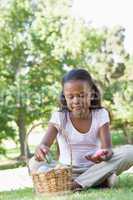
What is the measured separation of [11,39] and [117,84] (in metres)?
4.10

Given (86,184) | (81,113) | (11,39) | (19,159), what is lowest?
(19,159)

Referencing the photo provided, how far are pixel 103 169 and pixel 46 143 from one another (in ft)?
1.44

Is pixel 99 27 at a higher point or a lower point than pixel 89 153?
higher

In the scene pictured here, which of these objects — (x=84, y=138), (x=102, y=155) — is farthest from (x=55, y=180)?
(x=84, y=138)

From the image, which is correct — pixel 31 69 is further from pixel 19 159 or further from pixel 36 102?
pixel 19 159

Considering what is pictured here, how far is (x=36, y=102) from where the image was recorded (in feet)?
53.2

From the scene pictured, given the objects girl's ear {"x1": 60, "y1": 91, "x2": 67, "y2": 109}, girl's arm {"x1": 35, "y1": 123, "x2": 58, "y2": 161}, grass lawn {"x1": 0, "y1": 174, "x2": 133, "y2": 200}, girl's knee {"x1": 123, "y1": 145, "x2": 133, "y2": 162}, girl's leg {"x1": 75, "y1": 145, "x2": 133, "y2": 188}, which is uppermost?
girl's ear {"x1": 60, "y1": 91, "x2": 67, "y2": 109}

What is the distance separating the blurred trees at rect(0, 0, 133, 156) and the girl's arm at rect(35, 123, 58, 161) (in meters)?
11.6

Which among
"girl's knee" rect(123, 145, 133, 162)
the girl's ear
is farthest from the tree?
"girl's knee" rect(123, 145, 133, 162)

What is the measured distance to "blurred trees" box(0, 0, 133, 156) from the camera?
52.3 feet

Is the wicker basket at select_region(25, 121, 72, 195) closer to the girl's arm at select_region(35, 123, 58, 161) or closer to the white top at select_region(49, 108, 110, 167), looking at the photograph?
the girl's arm at select_region(35, 123, 58, 161)

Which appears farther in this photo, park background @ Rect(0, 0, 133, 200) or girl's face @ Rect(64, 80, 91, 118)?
park background @ Rect(0, 0, 133, 200)

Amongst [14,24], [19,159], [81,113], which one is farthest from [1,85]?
[81,113]

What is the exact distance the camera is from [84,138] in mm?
3881
